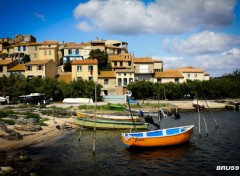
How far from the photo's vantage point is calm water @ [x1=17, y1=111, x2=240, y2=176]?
19984mm

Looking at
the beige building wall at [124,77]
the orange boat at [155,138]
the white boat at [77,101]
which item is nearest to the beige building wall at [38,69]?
the white boat at [77,101]

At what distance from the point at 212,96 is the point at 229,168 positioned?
2597 inches

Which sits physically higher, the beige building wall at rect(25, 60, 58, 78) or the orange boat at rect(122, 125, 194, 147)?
the beige building wall at rect(25, 60, 58, 78)

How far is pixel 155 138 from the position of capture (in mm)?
26156

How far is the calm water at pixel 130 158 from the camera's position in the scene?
20.0 m

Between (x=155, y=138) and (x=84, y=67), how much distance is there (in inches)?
2196

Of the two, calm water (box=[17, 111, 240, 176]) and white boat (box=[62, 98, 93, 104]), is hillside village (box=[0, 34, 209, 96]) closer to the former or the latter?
white boat (box=[62, 98, 93, 104])

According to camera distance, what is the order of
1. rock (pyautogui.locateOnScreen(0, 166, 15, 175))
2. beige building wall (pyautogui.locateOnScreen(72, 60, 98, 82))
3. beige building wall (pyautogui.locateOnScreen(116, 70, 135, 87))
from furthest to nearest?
beige building wall (pyautogui.locateOnScreen(116, 70, 135, 87)) < beige building wall (pyautogui.locateOnScreen(72, 60, 98, 82)) < rock (pyautogui.locateOnScreen(0, 166, 15, 175))

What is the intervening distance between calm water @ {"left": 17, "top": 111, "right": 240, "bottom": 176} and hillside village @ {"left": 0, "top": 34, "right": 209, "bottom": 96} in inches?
1881

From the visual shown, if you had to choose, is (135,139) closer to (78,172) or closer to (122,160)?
(122,160)

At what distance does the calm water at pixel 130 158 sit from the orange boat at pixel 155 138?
0.68 meters

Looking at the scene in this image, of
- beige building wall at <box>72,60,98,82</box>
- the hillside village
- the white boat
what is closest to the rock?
the white boat

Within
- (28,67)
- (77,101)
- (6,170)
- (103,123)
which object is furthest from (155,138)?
(28,67)

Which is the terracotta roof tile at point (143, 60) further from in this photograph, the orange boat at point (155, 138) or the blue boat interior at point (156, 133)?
the orange boat at point (155, 138)
